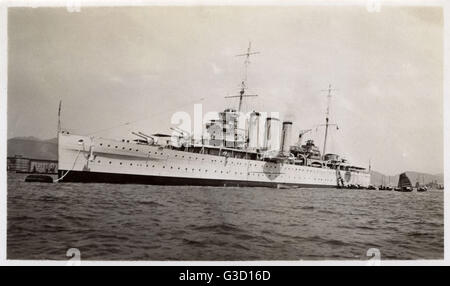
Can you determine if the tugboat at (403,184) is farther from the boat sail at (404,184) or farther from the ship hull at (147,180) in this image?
the ship hull at (147,180)

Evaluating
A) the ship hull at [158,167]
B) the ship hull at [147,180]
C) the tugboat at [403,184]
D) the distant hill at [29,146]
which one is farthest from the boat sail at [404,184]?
the distant hill at [29,146]

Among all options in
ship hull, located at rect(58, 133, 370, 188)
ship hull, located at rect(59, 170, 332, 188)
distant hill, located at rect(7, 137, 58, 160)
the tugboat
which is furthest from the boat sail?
distant hill, located at rect(7, 137, 58, 160)

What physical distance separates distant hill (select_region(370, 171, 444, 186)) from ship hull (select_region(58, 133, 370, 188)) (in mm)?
241

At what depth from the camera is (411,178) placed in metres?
7.16

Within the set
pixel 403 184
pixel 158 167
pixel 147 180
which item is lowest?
pixel 147 180

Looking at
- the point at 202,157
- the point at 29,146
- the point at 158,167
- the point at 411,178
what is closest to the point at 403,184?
the point at 411,178

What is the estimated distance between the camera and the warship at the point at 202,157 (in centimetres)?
724

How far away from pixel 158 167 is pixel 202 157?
1.38m

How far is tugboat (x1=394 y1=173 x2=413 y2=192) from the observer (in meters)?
7.19

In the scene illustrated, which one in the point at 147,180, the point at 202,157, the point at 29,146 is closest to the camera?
the point at 29,146

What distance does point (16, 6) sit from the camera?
16.9 feet

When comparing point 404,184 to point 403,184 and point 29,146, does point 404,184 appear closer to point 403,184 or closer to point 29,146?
point 403,184

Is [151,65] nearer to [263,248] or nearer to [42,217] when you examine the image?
[42,217]

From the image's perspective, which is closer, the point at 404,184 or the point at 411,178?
the point at 411,178
